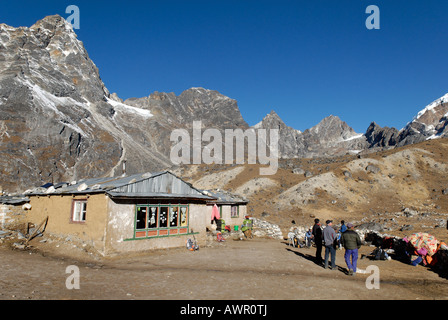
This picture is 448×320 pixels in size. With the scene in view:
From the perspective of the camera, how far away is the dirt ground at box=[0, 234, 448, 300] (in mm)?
8742

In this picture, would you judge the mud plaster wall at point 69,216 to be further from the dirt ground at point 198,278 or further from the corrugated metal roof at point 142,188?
the dirt ground at point 198,278

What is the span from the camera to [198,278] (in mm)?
10852

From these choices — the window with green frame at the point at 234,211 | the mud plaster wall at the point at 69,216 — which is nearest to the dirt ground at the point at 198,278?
the mud plaster wall at the point at 69,216

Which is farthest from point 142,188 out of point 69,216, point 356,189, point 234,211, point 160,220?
point 356,189

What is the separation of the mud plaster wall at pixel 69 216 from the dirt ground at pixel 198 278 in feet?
3.10

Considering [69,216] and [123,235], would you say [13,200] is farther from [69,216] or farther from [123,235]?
[123,235]

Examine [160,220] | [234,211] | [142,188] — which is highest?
[142,188]

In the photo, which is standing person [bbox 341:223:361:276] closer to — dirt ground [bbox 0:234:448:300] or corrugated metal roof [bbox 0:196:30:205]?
dirt ground [bbox 0:234:448:300]

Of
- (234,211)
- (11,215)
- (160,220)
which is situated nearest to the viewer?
(160,220)

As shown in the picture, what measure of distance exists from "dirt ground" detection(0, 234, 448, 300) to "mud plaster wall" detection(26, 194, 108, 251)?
3.10 ft

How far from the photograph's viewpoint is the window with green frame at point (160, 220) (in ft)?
52.1

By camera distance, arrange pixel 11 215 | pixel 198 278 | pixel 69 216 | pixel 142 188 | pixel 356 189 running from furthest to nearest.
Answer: pixel 356 189 < pixel 11 215 < pixel 69 216 < pixel 142 188 < pixel 198 278

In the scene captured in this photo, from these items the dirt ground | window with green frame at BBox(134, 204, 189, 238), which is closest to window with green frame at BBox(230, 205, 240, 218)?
window with green frame at BBox(134, 204, 189, 238)

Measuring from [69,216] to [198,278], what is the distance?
9961 millimetres
